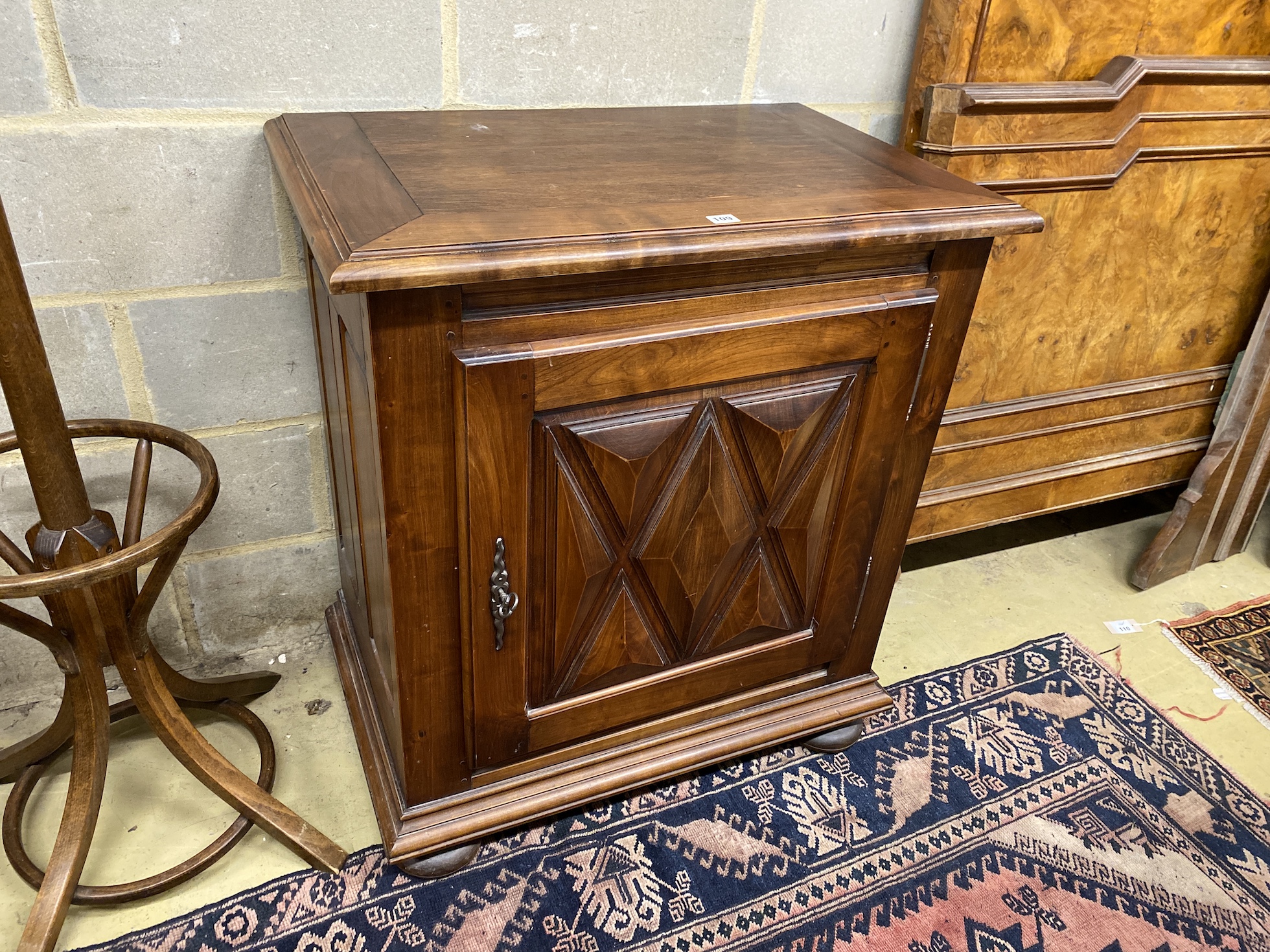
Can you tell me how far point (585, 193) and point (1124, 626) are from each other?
1.57 m

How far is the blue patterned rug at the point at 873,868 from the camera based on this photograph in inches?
52.9

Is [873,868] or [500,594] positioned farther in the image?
[873,868]

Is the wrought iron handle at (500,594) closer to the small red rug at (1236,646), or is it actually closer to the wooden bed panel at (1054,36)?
the wooden bed panel at (1054,36)

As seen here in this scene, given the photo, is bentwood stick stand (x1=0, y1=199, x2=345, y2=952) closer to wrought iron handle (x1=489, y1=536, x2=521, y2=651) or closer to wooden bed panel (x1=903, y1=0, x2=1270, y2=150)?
wrought iron handle (x1=489, y1=536, x2=521, y2=651)

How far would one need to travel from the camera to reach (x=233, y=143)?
1.32m

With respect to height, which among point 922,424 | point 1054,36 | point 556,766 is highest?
point 1054,36

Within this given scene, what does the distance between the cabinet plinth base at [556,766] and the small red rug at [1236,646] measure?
0.78 meters

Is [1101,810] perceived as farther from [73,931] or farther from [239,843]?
[73,931]

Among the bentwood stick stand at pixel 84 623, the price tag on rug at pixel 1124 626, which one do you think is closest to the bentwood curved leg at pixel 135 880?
the bentwood stick stand at pixel 84 623

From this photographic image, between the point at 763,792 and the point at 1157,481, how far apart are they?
1.32 m

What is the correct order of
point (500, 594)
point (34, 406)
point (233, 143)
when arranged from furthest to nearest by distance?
1. point (233, 143)
2. point (500, 594)
3. point (34, 406)

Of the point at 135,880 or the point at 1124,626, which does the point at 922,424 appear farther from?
the point at 135,880

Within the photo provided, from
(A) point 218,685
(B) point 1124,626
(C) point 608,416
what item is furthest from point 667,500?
(B) point 1124,626

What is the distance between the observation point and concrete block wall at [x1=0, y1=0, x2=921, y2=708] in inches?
48.6
